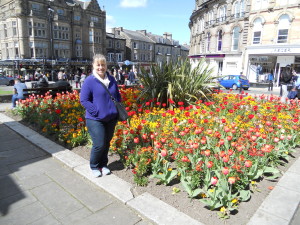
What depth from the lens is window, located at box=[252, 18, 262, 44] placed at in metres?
25.7

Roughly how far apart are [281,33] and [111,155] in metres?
26.7

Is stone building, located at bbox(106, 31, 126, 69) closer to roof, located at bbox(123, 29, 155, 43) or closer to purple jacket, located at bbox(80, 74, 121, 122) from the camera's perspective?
roof, located at bbox(123, 29, 155, 43)

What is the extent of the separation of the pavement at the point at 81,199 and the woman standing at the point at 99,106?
1.40ft

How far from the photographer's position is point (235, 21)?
27.9m

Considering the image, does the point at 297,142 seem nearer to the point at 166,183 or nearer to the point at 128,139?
the point at 166,183

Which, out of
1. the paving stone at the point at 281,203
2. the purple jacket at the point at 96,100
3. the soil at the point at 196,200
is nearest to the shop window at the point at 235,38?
the soil at the point at 196,200

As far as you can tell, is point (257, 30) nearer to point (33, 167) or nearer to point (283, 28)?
point (283, 28)

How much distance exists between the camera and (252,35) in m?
26.5

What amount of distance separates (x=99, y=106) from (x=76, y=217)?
57.5 inches

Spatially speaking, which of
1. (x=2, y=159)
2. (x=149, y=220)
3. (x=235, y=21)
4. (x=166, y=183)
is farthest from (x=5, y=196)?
(x=235, y=21)

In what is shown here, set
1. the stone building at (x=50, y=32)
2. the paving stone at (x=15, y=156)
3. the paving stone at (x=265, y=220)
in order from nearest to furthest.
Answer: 1. the paving stone at (x=265, y=220)
2. the paving stone at (x=15, y=156)
3. the stone building at (x=50, y=32)

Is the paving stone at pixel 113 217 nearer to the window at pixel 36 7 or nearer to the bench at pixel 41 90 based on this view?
the bench at pixel 41 90

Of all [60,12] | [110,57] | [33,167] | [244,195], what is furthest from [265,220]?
[110,57]

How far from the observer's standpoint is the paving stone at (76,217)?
260 centimetres
